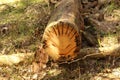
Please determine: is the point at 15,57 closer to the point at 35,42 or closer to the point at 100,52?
the point at 35,42

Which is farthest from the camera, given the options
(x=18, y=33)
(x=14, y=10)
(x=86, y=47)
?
(x=14, y=10)

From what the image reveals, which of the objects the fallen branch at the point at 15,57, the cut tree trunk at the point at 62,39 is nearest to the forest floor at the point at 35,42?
the fallen branch at the point at 15,57

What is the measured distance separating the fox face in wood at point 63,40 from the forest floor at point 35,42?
335mm

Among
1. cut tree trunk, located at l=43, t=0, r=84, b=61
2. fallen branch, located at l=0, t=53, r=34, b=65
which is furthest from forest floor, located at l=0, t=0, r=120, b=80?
cut tree trunk, located at l=43, t=0, r=84, b=61

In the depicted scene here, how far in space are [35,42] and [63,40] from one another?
1208 millimetres

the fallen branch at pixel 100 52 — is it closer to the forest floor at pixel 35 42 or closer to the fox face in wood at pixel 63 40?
the forest floor at pixel 35 42

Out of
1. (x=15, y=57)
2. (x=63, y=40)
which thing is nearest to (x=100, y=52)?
(x=63, y=40)

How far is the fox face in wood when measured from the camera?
152 inches

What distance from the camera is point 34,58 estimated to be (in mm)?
4305

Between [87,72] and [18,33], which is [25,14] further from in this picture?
[87,72]

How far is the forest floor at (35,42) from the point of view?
4117mm

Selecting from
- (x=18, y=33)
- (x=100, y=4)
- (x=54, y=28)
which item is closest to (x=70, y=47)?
(x=54, y=28)

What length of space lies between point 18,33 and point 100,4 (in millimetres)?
1825

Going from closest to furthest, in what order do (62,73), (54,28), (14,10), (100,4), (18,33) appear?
(54,28)
(62,73)
(18,33)
(100,4)
(14,10)
